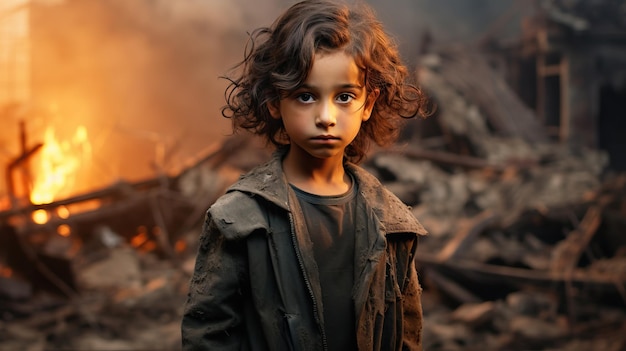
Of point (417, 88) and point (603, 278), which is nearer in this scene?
point (417, 88)

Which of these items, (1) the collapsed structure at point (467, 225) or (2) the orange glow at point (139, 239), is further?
(2) the orange glow at point (139, 239)

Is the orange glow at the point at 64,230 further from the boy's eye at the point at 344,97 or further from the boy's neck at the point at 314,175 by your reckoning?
the boy's eye at the point at 344,97

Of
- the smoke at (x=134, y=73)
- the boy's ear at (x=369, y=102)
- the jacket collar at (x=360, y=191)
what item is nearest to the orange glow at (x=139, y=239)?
the smoke at (x=134, y=73)

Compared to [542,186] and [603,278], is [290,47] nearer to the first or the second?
[603,278]

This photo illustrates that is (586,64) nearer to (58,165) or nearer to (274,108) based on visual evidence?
(58,165)

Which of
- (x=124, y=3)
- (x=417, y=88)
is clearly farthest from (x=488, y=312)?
(x=124, y=3)

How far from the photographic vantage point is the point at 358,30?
2.11m

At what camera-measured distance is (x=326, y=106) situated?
2.03 m

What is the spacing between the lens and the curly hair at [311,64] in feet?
6.70

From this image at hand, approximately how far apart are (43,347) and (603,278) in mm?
4665

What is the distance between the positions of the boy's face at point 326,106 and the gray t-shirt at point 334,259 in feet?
0.52

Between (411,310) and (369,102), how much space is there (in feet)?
2.24

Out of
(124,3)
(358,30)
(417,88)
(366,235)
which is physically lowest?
(366,235)

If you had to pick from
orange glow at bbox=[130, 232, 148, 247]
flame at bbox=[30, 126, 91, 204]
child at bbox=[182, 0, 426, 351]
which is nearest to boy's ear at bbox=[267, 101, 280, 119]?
child at bbox=[182, 0, 426, 351]
